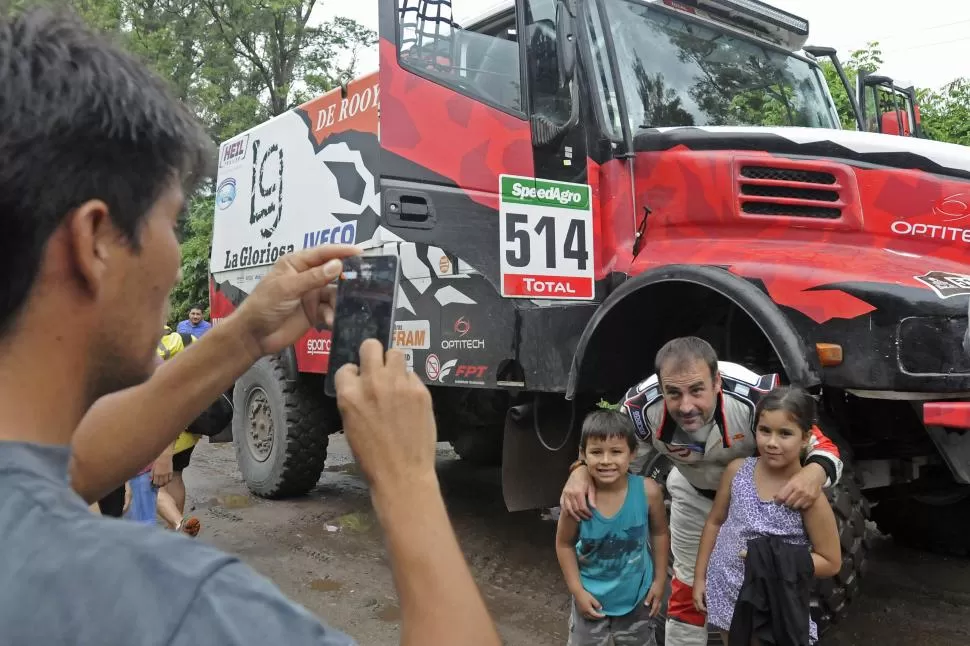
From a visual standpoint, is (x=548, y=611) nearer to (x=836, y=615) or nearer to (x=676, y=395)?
(x=836, y=615)

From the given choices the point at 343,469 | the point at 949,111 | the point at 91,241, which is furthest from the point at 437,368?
the point at 949,111

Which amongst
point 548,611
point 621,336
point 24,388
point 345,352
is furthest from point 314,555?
point 24,388

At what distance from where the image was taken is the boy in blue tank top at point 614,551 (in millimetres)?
2791

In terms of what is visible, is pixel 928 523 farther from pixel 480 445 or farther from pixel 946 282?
pixel 480 445

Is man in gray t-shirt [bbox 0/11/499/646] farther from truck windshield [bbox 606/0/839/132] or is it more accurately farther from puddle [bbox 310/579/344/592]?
puddle [bbox 310/579/344/592]

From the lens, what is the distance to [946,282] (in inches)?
122

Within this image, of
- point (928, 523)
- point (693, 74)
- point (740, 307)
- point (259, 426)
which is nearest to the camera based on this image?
point (740, 307)

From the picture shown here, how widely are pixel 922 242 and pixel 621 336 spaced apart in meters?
1.33

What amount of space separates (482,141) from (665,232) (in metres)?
1.04

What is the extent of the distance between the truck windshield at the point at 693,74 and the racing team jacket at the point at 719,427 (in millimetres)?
1610

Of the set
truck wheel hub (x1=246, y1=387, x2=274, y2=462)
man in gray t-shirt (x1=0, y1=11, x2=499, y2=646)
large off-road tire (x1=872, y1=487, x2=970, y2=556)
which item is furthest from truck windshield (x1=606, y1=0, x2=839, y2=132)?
truck wheel hub (x1=246, y1=387, x2=274, y2=462)

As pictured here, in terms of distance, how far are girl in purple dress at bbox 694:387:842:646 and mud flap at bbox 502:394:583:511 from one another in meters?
1.59

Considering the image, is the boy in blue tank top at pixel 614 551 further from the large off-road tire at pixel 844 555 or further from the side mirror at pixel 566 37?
the side mirror at pixel 566 37

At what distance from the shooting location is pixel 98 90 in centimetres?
84
